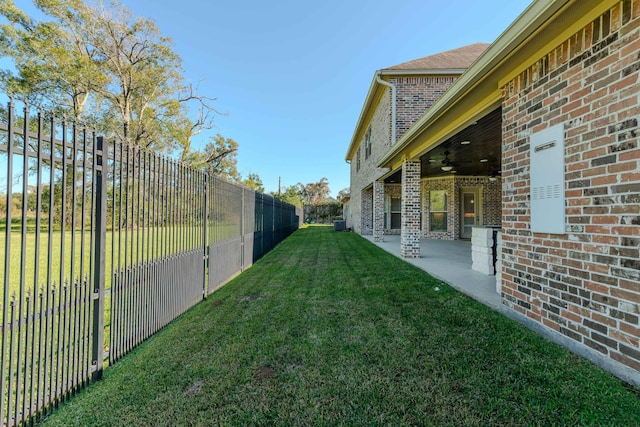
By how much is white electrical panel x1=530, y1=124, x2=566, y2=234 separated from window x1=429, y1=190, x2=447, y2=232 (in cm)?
996

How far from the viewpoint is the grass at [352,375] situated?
1813 millimetres

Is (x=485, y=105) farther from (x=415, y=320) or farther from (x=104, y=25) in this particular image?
(x=104, y=25)

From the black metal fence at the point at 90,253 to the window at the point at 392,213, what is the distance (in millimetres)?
11218

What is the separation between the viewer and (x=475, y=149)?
684 centimetres

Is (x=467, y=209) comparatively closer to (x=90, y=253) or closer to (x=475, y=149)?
(x=475, y=149)

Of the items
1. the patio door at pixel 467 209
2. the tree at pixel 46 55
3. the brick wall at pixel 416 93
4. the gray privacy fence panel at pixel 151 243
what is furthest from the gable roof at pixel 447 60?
the tree at pixel 46 55

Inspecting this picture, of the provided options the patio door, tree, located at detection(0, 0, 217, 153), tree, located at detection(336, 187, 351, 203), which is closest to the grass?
the patio door

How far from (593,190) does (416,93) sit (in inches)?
349

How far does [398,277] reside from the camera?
212 inches

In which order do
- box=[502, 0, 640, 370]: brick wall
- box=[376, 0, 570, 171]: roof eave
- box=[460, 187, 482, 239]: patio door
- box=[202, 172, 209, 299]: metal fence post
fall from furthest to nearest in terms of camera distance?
box=[460, 187, 482, 239]: patio door → box=[202, 172, 209, 299]: metal fence post → box=[376, 0, 570, 171]: roof eave → box=[502, 0, 640, 370]: brick wall

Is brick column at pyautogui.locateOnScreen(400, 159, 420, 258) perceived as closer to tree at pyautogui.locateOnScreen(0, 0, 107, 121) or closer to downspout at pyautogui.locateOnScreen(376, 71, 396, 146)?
downspout at pyautogui.locateOnScreen(376, 71, 396, 146)

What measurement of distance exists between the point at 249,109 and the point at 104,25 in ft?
32.0

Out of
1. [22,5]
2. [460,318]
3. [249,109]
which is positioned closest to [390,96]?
[460,318]

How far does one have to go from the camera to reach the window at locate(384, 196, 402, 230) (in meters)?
14.9
